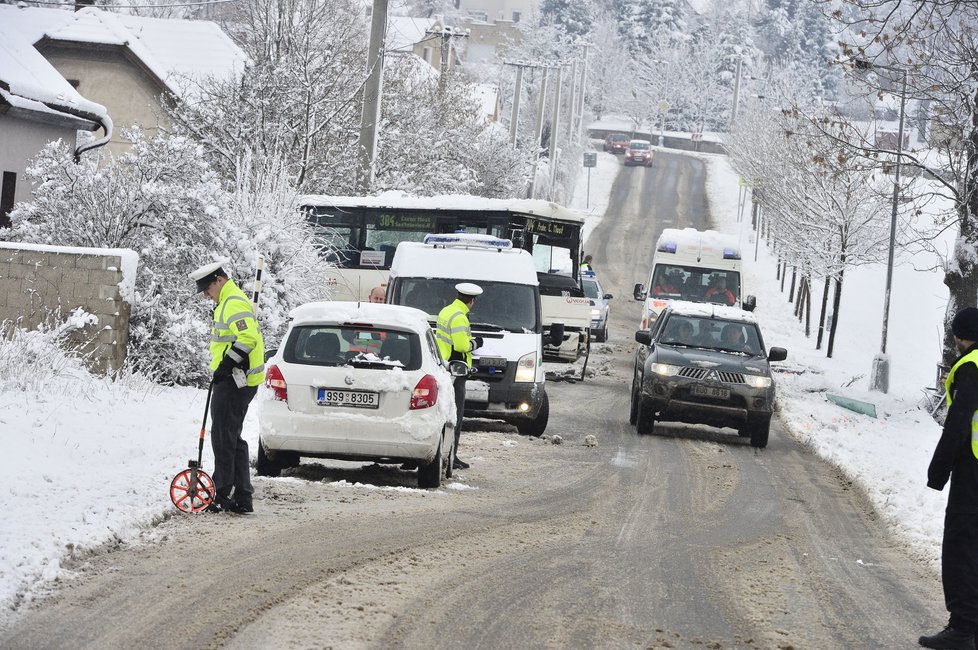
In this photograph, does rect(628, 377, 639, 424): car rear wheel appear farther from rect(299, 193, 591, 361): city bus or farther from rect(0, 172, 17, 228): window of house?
rect(0, 172, 17, 228): window of house

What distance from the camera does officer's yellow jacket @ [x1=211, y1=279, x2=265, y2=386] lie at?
950cm

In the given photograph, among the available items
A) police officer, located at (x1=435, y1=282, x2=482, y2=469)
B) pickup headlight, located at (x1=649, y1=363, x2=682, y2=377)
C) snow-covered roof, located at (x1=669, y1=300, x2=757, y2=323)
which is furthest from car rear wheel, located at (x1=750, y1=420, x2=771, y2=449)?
police officer, located at (x1=435, y1=282, x2=482, y2=469)

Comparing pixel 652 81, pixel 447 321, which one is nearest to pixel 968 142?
pixel 447 321

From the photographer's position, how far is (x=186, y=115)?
29.3 m

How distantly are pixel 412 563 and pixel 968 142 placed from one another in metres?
18.4

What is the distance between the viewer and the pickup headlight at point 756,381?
58.5ft

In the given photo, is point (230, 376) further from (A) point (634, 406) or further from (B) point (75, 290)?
(A) point (634, 406)

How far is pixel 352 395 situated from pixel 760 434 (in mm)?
8549

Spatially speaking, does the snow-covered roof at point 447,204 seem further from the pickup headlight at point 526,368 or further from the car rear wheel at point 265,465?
the car rear wheel at point 265,465

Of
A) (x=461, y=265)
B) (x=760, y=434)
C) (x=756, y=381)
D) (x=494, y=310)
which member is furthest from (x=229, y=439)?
(x=760, y=434)

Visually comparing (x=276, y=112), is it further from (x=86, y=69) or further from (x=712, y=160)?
(x=712, y=160)

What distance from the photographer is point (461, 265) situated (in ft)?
59.4

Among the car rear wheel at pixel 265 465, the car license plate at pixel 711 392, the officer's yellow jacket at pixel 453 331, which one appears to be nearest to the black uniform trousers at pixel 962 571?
the car rear wheel at pixel 265 465

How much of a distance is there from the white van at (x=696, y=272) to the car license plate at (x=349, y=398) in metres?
17.3
